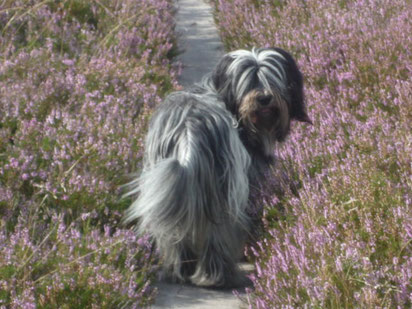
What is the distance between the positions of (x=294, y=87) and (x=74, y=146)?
5.09 feet

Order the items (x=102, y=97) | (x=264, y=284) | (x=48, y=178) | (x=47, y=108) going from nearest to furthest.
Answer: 1. (x=264, y=284)
2. (x=48, y=178)
3. (x=47, y=108)
4. (x=102, y=97)

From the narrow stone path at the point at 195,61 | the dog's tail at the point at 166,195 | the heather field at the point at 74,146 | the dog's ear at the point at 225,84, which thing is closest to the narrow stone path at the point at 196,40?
the narrow stone path at the point at 195,61

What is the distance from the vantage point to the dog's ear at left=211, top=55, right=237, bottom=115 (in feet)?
15.5

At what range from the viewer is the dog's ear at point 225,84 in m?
4.72

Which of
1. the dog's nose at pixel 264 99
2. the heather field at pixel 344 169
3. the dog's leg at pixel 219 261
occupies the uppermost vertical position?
the dog's nose at pixel 264 99

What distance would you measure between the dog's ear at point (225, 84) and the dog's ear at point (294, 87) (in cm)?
34

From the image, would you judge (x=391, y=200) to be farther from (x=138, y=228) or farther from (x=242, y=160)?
(x=138, y=228)

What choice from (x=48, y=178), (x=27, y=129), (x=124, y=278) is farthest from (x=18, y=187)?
(x=124, y=278)

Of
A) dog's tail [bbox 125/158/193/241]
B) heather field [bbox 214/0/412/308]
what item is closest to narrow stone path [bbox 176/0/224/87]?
heather field [bbox 214/0/412/308]

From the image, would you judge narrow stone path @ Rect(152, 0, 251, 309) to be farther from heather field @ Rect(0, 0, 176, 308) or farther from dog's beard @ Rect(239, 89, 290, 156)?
dog's beard @ Rect(239, 89, 290, 156)

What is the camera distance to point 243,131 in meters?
4.77

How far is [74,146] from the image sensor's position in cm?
541

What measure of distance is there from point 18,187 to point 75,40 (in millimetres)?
2959

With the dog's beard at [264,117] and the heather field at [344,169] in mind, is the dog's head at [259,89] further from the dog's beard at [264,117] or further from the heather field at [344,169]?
the heather field at [344,169]
